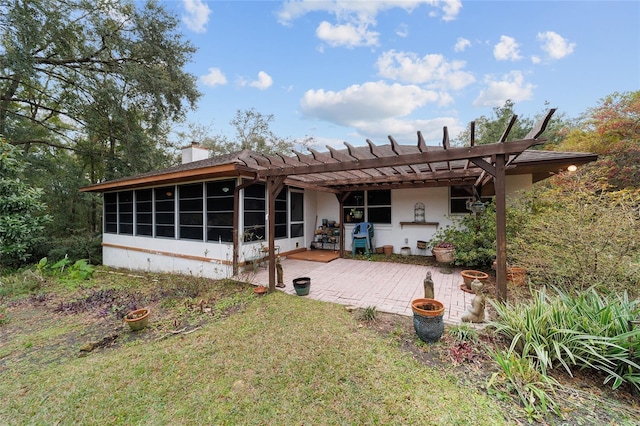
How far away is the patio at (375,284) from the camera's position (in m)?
3.93

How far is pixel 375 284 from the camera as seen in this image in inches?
195

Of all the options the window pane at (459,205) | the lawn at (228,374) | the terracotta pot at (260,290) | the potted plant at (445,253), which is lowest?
the lawn at (228,374)

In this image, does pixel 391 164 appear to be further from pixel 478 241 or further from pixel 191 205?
pixel 191 205

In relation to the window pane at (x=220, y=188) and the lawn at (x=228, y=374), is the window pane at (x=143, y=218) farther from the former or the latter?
the lawn at (x=228, y=374)

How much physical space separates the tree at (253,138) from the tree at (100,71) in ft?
27.1

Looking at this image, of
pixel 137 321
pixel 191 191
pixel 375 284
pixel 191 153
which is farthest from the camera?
pixel 191 153

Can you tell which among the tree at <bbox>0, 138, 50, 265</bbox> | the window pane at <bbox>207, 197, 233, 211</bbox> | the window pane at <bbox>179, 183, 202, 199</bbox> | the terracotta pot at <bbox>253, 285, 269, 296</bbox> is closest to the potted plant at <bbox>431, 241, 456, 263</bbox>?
the terracotta pot at <bbox>253, 285, 269, 296</bbox>

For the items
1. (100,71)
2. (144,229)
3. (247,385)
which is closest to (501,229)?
(247,385)

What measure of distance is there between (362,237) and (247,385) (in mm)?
5770

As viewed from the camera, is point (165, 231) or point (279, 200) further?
point (279, 200)

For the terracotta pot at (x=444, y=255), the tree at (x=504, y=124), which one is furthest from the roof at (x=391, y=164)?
the tree at (x=504, y=124)

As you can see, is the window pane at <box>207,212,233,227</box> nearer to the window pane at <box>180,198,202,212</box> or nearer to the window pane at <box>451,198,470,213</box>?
the window pane at <box>180,198,202,212</box>

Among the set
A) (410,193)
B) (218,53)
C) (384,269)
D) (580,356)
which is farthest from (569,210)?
(218,53)

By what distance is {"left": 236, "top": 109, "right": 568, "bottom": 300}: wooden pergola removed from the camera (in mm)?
3043
